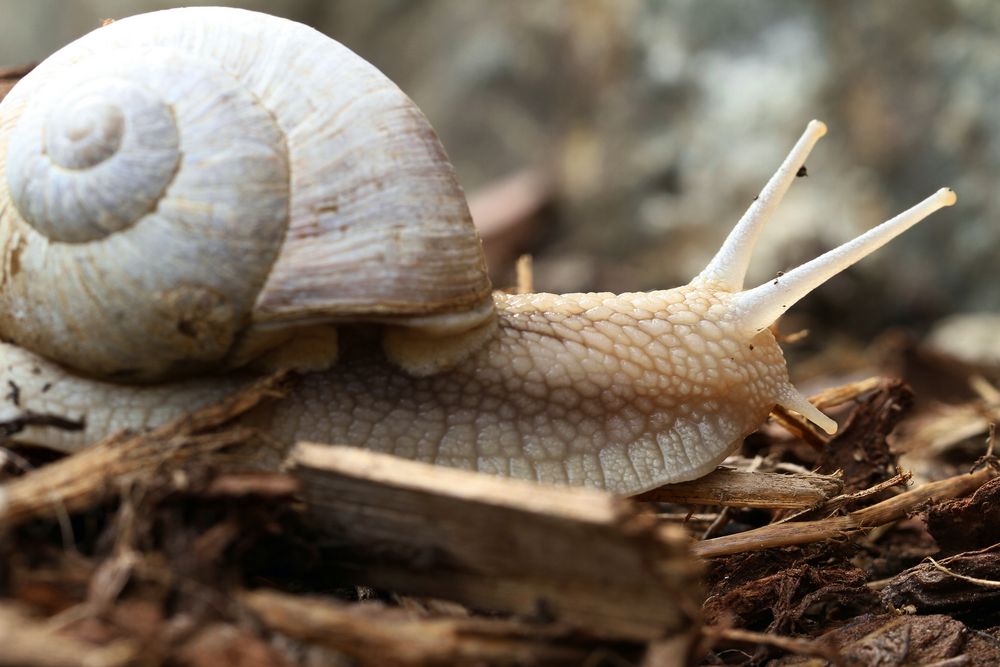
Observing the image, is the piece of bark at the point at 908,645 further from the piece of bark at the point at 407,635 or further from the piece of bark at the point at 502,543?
the piece of bark at the point at 407,635

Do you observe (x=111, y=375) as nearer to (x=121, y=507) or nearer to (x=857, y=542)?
(x=121, y=507)

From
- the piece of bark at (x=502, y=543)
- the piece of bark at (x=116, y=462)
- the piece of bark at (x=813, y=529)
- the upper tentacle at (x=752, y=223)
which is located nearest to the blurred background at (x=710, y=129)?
the upper tentacle at (x=752, y=223)

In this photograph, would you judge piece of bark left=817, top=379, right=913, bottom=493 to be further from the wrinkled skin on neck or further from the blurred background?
the blurred background

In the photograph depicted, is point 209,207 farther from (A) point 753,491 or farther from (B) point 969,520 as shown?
(B) point 969,520

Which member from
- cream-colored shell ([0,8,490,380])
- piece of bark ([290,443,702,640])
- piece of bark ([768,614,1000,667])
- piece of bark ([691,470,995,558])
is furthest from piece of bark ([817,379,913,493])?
cream-colored shell ([0,8,490,380])

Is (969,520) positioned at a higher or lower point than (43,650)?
lower

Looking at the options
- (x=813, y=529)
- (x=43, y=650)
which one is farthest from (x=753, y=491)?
(x=43, y=650)

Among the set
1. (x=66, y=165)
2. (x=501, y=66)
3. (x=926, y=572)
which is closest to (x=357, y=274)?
(x=66, y=165)
